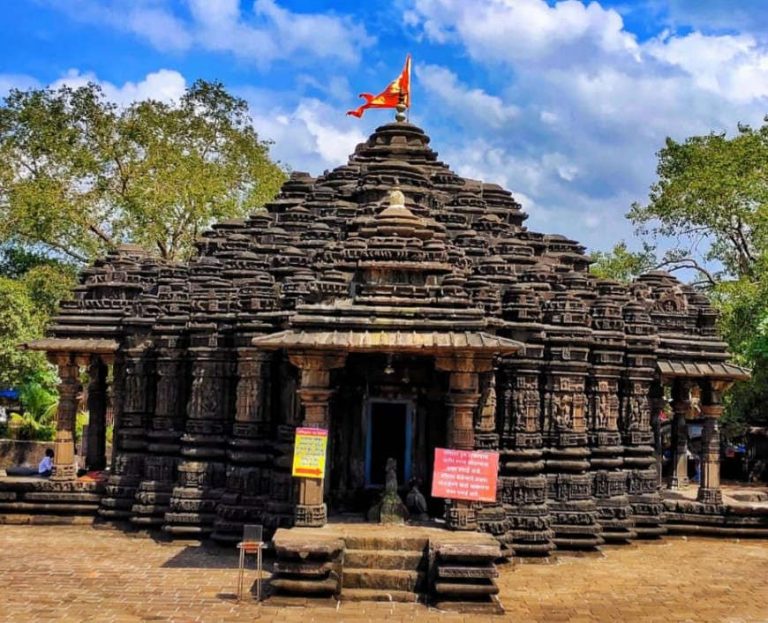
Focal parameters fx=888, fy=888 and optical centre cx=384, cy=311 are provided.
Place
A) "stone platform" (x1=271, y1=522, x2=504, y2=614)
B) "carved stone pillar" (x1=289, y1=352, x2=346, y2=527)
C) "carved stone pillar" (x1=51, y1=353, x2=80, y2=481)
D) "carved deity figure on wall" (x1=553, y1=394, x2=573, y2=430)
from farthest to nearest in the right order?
"carved stone pillar" (x1=51, y1=353, x2=80, y2=481), "carved deity figure on wall" (x1=553, y1=394, x2=573, y2=430), "carved stone pillar" (x1=289, y1=352, x2=346, y2=527), "stone platform" (x1=271, y1=522, x2=504, y2=614)

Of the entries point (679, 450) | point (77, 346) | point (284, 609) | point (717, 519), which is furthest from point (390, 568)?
point (679, 450)

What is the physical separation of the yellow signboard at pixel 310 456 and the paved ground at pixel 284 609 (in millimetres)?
1708

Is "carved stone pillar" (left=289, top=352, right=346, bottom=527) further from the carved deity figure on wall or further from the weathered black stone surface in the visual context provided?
the carved deity figure on wall

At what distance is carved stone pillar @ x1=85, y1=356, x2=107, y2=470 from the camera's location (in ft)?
61.5

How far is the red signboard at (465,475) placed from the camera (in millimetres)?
11570

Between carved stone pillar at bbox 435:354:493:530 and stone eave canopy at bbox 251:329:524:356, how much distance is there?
28 centimetres

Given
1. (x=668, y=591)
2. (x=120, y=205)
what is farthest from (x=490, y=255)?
(x=120, y=205)

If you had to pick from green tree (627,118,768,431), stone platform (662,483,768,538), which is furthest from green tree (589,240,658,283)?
stone platform (662,483,768,538)

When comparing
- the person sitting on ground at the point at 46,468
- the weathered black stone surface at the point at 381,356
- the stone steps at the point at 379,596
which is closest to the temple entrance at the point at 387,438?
the weathered black stone surface at the point at 381,356

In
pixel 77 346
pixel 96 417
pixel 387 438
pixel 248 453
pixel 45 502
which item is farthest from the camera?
pixel 96 417

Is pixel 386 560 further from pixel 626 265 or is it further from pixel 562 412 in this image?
pixel 626 265

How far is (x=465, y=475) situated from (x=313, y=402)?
7.30ft

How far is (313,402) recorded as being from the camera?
11852mm

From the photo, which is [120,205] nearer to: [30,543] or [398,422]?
[30,543]
